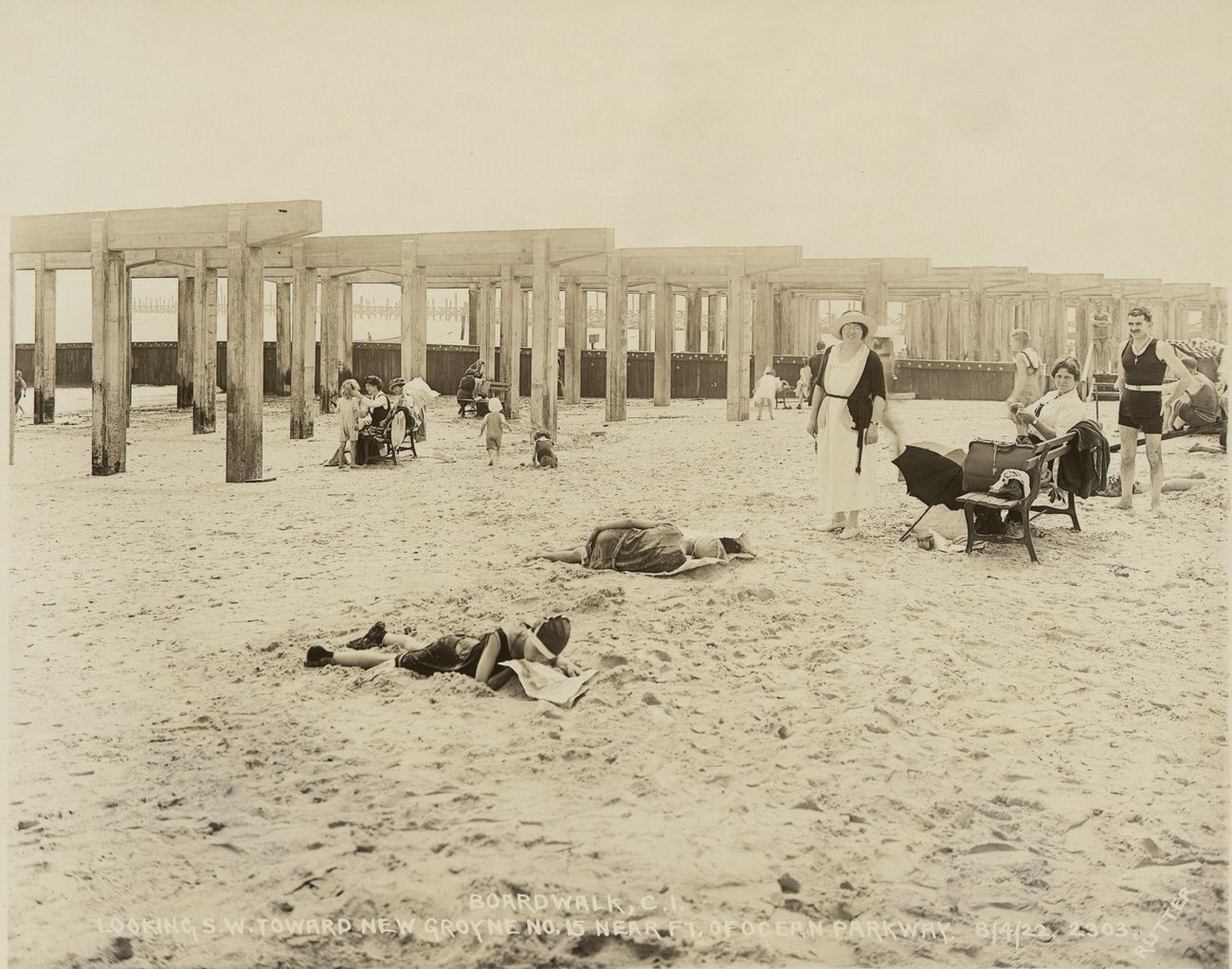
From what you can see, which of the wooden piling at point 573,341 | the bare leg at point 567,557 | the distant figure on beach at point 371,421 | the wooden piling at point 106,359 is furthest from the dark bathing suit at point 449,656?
the wooden piling at point 573,341

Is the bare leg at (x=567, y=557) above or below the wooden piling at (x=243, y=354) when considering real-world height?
below

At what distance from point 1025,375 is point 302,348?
7681 millimetres

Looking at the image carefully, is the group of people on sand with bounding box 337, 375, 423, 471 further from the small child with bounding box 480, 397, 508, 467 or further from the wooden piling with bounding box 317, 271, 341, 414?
the wooden piling with bounding box 317, 271, 341, 414

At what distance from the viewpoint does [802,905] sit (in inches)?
119

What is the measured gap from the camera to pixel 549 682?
13.4 ft

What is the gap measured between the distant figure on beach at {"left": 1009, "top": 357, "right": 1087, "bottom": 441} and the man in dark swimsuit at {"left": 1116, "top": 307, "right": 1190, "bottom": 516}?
23 centimetres

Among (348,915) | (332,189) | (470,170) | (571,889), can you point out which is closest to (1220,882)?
(571,889)

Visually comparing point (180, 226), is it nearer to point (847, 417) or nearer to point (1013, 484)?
point (847, 417)

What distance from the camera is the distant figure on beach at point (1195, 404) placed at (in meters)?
4.89

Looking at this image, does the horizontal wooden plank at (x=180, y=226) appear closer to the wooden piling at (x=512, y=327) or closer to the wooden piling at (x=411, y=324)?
the wooden piling at (x=411, y=324)

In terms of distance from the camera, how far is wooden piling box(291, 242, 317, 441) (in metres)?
10.7

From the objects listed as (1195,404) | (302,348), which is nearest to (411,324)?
(302,348)

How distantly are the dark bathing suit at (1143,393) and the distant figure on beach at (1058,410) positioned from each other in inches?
8.6

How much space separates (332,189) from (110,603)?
2261 millimetres
